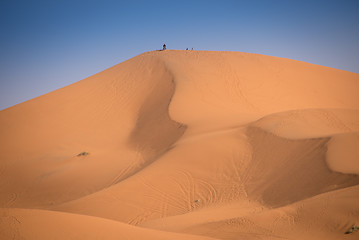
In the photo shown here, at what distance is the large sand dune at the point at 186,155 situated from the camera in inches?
288

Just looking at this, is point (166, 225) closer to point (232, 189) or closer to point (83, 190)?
point (232, 189)

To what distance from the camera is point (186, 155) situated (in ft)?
43.3

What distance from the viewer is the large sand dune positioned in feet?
24.0

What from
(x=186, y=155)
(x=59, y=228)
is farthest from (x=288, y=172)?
(x=59, y=228)

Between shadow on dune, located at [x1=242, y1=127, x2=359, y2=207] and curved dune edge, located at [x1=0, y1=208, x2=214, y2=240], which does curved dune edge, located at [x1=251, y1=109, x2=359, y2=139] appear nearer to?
shadow on dune, located at [x1=242, y1=127, x2=359, y2=207]

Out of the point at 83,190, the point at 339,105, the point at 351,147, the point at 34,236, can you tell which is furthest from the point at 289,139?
the point at 339,105

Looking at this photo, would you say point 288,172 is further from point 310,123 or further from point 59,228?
point 59,228

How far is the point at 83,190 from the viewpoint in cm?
1334

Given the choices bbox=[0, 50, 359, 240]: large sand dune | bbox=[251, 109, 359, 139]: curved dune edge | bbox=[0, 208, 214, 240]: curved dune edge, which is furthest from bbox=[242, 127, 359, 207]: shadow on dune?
bbox=[0, 208, 214, 240]: curved dune edge

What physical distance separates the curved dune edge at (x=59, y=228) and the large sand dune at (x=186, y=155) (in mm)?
20

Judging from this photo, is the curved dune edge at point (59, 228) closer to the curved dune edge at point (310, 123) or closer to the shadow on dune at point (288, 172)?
the shadow on dune at point (288, 172)

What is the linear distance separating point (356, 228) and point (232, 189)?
4967 mm

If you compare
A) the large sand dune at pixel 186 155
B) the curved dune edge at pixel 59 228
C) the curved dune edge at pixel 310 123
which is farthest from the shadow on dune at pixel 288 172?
the curved dune edge at pixel 59 228

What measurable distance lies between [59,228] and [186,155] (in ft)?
28.3
